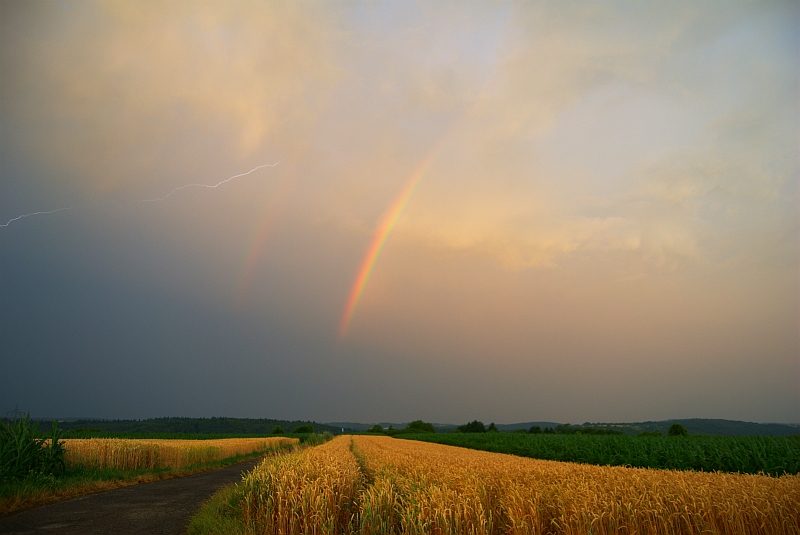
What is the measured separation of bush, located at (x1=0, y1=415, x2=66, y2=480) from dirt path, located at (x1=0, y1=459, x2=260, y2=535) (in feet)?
9.70

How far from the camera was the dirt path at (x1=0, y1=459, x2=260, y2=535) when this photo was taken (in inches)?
401

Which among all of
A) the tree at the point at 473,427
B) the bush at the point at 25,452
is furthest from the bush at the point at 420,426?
the bush at the point at 25,452

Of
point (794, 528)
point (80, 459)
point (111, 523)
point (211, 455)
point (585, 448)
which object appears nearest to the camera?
point (794, 528)

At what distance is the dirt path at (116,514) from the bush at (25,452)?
296cm

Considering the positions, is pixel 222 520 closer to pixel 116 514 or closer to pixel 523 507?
pixel 116 514

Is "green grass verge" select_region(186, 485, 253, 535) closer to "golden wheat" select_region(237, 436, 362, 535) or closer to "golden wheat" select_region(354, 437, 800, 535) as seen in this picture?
"golden wheat" select_region(237, 436, 362, 535)

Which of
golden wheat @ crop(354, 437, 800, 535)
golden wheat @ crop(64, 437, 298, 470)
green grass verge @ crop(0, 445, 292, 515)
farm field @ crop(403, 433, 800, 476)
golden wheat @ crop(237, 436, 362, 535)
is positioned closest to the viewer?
golden wheat @ crop(354, 437, 800, 535)

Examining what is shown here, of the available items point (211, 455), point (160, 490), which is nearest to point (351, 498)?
point (160, 490)

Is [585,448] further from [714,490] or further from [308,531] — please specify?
[308,531]

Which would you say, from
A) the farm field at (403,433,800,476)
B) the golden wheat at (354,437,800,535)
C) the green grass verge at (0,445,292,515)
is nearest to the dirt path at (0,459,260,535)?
the green grass verge at (0,445,292,515)

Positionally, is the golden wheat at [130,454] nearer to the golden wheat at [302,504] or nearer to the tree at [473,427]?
the golden wheat at [302,504]

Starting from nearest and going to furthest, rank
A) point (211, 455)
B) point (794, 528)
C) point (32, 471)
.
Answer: point (794, 528) → point (32, 471) → point (211, 455)

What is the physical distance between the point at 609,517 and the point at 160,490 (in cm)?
1767

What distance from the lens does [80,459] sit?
20.7 metres
